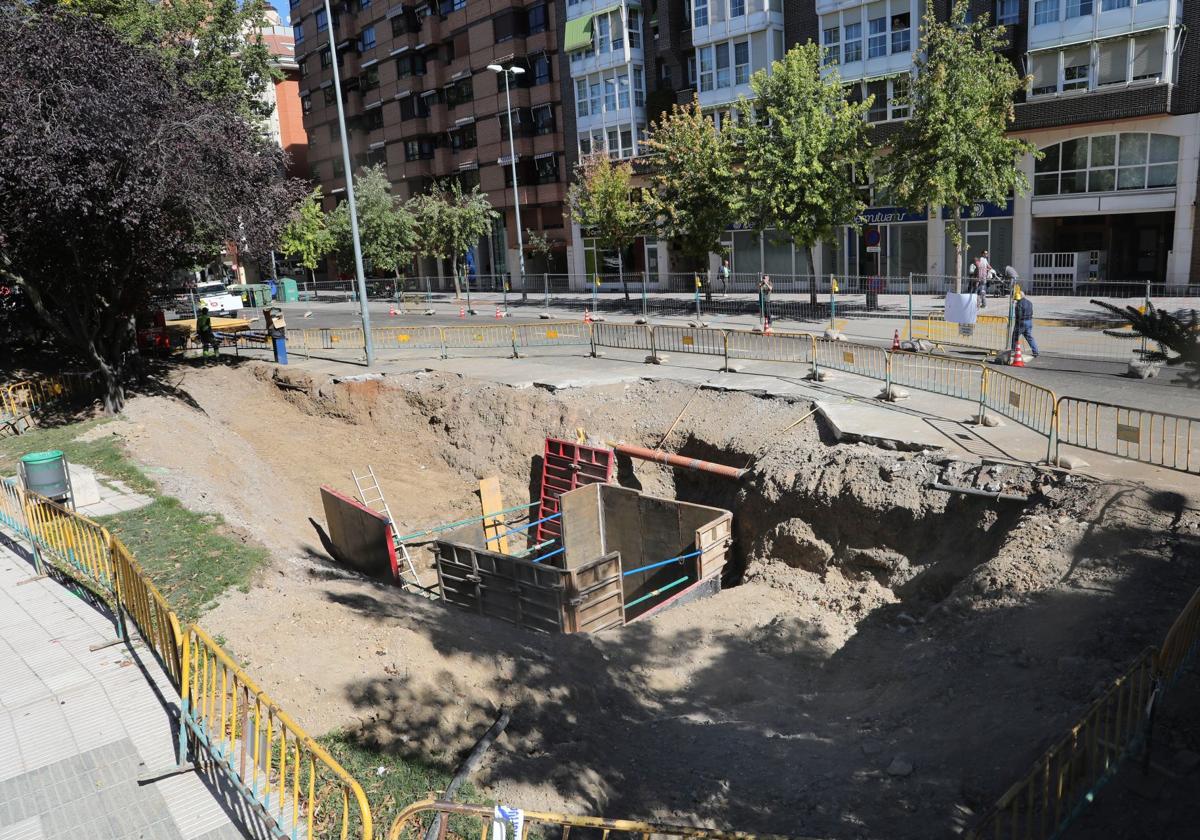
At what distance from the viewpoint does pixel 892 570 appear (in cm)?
1266

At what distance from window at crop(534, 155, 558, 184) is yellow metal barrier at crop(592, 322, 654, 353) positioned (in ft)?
88.2

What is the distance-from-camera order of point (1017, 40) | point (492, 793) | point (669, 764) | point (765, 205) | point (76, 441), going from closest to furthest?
1. point (492, 793)
2. point (669, 764)
3. point (76, 441)
4. point (765, 205)
5. point (1017, 40)

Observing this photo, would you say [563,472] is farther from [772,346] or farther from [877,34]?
[877,34]

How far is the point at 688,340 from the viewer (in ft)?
71.8

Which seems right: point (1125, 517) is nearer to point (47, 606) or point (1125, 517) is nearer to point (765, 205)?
point (47, 606)

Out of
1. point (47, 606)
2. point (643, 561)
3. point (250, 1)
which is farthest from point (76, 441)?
point (250, 1)

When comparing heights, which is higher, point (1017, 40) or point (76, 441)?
point (1017, 40)

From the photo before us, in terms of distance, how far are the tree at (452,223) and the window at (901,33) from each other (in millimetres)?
21349

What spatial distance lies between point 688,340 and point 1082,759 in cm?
1656

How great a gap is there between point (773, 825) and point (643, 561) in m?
10.4

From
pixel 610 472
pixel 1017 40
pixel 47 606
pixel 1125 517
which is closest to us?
pixel 47 606

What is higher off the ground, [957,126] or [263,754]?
[957,126]

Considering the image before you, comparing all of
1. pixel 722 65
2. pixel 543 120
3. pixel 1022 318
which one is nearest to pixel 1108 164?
pixel 1022 318

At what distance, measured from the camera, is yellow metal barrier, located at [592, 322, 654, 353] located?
23.0m
